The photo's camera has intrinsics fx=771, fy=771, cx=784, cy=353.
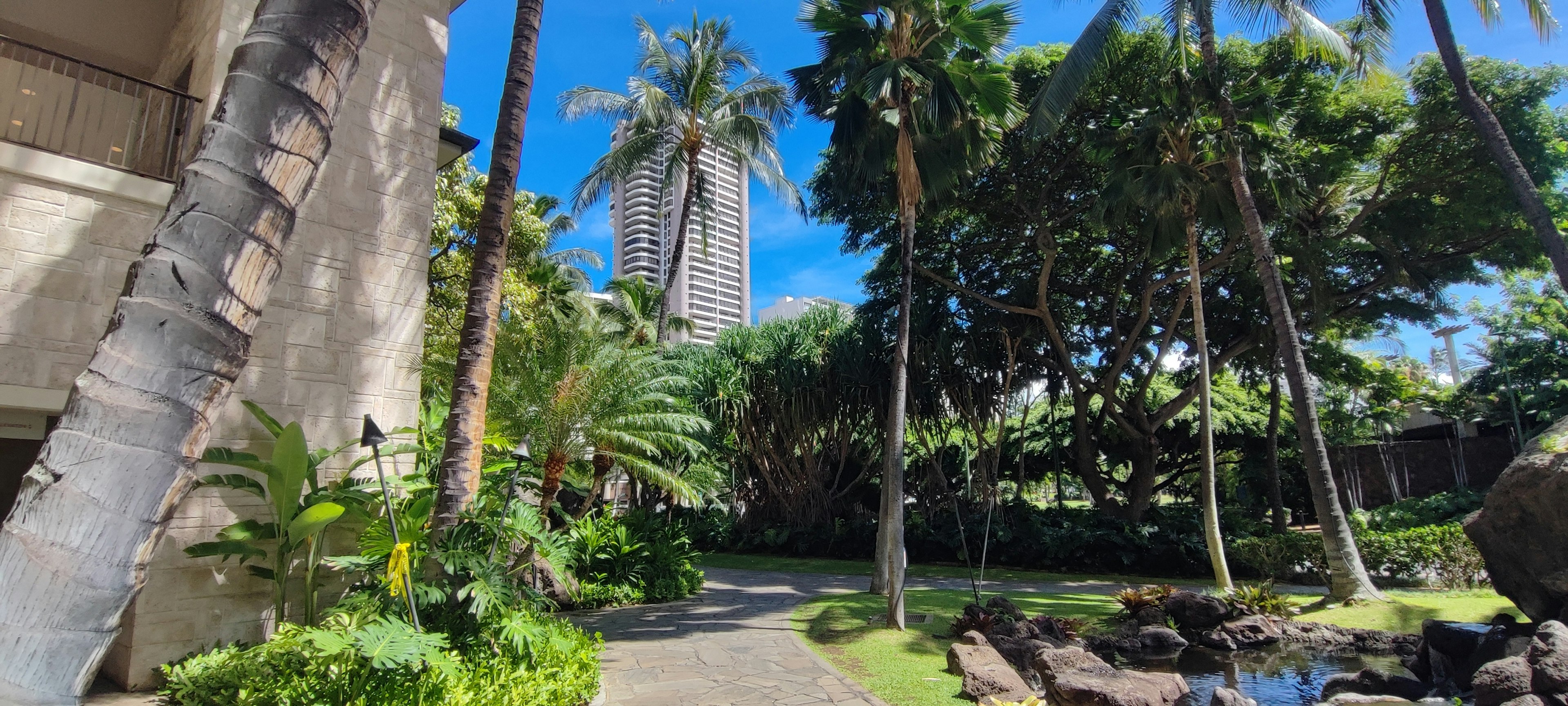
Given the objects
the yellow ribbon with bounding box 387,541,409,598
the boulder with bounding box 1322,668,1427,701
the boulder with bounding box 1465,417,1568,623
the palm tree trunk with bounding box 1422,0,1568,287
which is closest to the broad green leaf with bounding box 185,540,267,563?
the yellow ribbon with bounding box 387,541,409,598

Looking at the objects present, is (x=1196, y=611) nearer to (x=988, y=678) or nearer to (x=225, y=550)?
(x=988, y=678)

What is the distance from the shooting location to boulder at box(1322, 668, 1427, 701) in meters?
7.70

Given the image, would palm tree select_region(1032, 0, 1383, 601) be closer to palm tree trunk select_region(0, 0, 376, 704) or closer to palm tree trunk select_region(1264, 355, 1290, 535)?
palm tree trunk select_region(1264, 355, 1290, 535)

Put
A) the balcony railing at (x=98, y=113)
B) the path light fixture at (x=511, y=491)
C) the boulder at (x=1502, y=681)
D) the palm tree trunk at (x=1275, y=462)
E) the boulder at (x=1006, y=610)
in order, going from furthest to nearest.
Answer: the palm tree trunk at (x=1275, y=462) → the boulder at (x=1006, y=610) → the balcony railing at (x=98, y=113) → the boulder at (x=1502, y=681) → the path light fixture at (x=511, y=491)

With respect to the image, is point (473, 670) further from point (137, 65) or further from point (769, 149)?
point (769, 149)

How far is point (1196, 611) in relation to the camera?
35.7 feet

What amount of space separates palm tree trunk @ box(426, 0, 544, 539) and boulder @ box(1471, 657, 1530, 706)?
869 cm

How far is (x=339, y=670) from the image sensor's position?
5180 millimetres

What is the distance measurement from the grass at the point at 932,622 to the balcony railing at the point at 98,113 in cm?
839

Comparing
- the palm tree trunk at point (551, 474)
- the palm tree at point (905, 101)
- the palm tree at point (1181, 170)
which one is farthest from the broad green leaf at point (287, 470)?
the palm tree at point (1181, 170)

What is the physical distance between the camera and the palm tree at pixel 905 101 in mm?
11102

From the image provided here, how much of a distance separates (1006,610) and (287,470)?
8647 millimetres

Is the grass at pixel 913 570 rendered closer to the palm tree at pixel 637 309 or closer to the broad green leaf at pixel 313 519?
the palm tree at pixel 637 309

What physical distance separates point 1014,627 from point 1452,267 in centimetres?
1566
